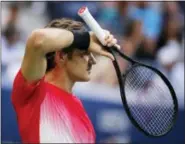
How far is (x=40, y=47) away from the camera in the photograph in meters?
3.25

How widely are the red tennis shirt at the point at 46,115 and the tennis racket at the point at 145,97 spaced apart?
0.29m

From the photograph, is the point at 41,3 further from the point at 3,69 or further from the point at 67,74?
the point at 67,74

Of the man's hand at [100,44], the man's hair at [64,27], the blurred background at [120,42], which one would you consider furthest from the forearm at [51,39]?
the blurred background at [120,42]

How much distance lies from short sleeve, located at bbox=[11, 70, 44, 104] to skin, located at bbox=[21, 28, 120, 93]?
3cm

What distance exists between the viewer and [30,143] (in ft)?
11.5

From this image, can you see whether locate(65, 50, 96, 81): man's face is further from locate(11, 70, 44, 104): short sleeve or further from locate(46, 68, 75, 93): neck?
locate(11, 70, 44, 104): short sleeve

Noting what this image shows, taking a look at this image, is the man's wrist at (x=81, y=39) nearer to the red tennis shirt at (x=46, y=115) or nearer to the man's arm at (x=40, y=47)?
the man's arm at (x=40, y=47)

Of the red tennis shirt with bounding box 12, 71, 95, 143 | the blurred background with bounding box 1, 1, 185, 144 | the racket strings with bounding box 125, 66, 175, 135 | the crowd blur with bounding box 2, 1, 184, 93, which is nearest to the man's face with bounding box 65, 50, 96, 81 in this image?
the red tennis shirt with bounding box 12, 71, 95, 143

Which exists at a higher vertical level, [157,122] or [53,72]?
[53,72]

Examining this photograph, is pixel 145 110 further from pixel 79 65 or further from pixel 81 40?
pixel 81 40

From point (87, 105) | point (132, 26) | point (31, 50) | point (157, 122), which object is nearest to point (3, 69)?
point (87, 105)

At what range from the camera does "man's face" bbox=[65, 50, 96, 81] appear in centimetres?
368

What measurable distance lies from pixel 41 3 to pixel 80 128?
5.60m

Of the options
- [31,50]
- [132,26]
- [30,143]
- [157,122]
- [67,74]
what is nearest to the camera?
[31,50]
